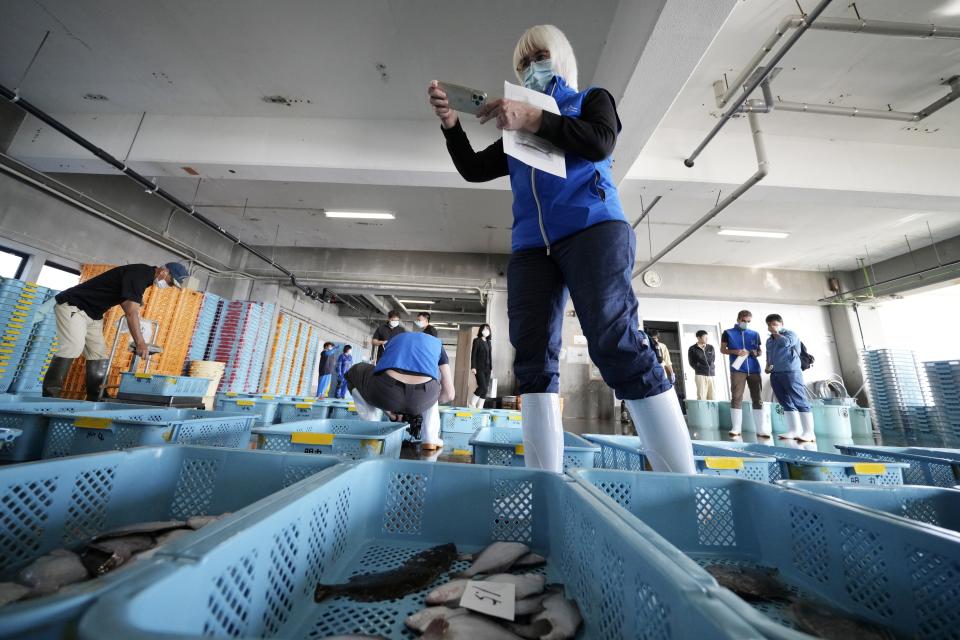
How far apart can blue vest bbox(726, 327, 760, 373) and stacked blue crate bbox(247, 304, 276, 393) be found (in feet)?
26.2

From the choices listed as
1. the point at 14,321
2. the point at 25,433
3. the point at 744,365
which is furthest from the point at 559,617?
the point at 14,321

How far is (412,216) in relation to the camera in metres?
6.17

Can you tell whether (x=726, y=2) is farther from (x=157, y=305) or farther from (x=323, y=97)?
(x=157, y=305)

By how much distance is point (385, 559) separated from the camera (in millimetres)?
652

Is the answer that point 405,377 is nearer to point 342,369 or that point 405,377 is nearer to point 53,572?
point 53,572

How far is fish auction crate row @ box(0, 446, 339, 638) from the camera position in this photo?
547 millimetres

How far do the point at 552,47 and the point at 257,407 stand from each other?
274 cm

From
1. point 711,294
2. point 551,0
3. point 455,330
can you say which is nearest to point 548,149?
point 551,0

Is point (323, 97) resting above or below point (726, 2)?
above

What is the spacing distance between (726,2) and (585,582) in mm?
2820

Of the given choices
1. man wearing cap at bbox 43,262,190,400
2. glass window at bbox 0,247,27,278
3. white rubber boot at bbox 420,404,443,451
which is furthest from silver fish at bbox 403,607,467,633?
glass window at bbox 0,247,27,278

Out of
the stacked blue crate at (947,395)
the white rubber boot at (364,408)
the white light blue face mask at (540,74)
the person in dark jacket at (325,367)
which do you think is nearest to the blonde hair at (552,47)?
the white light blue face mask at (540,74)

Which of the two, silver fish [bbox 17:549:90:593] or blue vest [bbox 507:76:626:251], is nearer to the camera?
silver fish [bbox 17:549:90:593]

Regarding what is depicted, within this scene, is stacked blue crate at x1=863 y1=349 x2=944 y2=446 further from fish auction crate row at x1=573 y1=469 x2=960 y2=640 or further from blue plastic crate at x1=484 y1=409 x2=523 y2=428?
fish auction crate row at x1=573 y1=469 x2=960 y2=640
